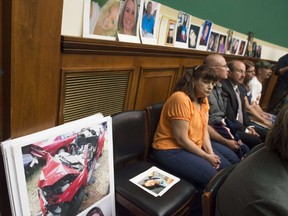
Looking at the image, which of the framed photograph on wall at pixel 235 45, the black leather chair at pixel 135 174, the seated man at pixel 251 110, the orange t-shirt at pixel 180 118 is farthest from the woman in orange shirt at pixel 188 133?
the framed photograph on wall at pixel 235 45

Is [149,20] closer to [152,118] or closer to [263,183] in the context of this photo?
[152,118]

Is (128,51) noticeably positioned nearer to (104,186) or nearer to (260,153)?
(104,186)

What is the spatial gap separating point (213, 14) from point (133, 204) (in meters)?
2.04

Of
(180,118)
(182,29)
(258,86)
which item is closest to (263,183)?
(180,118)

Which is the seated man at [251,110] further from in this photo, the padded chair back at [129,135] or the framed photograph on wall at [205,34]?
the padded chair back at [129,135]

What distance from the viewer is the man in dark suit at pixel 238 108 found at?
2267 mm

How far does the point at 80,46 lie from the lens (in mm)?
1283

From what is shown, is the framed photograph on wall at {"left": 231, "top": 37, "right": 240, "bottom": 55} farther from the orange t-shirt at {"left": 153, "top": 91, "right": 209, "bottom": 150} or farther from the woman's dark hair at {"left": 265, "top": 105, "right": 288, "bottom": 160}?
the woman's dark hair at {"left": 265, "top": 105, "right": 288, "bottom": 160}

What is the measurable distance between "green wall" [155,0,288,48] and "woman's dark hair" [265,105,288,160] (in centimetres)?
Answer: 128

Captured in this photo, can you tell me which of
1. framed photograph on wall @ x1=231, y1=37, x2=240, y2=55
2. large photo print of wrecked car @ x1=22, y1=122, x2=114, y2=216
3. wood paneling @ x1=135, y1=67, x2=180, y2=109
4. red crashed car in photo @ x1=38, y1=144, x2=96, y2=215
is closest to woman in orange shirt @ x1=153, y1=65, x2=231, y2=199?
wood paneling @ x1=135, y1=67, x2=180, y2=109

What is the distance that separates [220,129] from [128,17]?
1192 mm

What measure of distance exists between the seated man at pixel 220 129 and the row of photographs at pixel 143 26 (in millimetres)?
342

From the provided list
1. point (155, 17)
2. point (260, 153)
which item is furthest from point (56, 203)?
point (155, 17)

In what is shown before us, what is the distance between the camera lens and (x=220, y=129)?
211 cm
